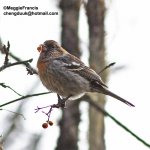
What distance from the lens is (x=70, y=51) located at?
A: 30.9 feet

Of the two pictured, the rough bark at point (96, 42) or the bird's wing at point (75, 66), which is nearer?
the bird's wing at point (75, 66)

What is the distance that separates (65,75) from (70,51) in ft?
8.74

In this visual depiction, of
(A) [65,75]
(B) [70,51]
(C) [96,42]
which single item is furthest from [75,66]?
(B) [70,51]

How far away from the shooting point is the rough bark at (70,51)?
8922 millimetres

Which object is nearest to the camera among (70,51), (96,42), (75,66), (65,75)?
(65,75)

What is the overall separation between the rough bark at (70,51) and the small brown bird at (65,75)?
2.01 m

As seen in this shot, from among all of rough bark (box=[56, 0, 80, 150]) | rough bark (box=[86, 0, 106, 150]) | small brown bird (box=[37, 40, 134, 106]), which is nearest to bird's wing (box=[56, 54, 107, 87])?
small brown bird (box=[37, 40, 134, 106])

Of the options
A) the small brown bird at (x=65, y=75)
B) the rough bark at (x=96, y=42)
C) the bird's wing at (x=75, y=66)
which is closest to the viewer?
the small brown bird at (x=65, y=75)

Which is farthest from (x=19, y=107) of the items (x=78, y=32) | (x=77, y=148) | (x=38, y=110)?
(x=38, y=110)

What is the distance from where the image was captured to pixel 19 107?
8.27m

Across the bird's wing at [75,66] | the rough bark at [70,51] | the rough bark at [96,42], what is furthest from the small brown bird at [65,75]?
the rough bark at [70,51]

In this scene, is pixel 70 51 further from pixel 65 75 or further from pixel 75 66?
pixel 65 75

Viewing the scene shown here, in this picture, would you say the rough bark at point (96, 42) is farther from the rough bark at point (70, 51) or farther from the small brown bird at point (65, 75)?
the small brown bird at point (65, 75)

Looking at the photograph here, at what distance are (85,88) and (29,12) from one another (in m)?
1.39
